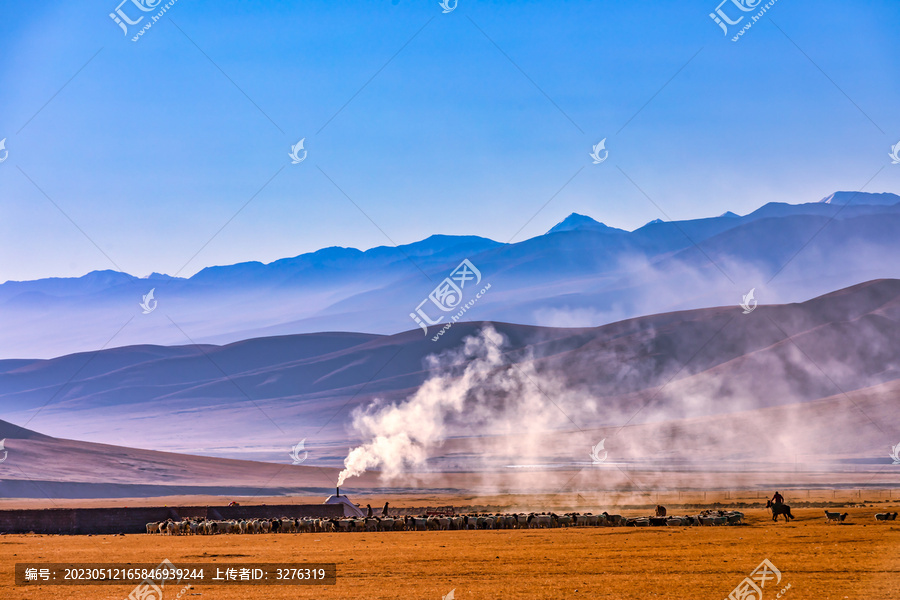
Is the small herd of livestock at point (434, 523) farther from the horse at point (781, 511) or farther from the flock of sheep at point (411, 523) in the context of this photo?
the horse at point (781, 511)

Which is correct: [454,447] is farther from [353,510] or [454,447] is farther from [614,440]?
[353,510]

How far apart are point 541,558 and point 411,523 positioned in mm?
18476

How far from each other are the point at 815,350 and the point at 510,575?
183 meters

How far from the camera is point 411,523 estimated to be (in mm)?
52312

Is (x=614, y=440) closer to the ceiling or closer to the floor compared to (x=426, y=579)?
closer to the ceiling

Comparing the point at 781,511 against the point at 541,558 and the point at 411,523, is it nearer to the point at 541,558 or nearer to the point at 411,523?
the point at 411,523

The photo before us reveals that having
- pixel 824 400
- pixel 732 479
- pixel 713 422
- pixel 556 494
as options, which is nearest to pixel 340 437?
pixel 713 422

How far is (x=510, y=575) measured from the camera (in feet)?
99.8
